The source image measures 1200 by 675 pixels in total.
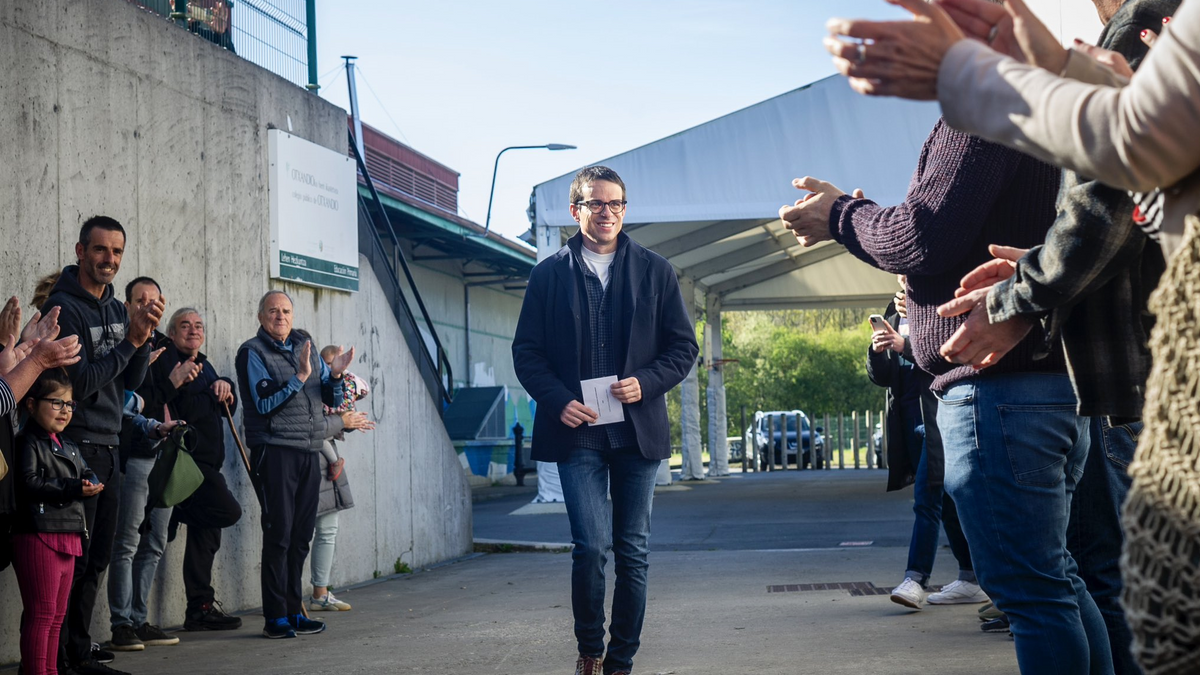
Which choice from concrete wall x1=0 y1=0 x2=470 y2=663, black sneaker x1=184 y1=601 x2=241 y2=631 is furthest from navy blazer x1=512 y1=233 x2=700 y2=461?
black sneaker x1=184 y1=601 x2=241 y2=631

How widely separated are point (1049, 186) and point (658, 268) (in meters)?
2.50

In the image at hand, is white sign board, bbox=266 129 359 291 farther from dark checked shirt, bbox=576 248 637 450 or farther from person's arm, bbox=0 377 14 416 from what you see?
dark checked shirt, bbox=576 248 637 450

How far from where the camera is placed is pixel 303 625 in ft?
23.1

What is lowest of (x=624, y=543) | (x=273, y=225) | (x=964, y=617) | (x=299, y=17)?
(x=964, y=617)

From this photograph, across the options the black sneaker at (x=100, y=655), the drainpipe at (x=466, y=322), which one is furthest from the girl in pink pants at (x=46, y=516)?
the drainpipe at (x=466, y=322)

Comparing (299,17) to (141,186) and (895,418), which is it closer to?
(141,186)

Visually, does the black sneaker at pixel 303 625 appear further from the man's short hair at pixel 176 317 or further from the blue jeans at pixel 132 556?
the man's short hair at pixel 176 317

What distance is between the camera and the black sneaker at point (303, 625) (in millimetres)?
7035

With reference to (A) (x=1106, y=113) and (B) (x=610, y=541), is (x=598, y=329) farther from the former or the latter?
(A) (x=1106, y=113)

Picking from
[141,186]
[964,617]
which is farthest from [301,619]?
[964,617]

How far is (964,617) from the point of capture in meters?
6.57

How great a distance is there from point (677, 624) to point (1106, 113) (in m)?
5.47

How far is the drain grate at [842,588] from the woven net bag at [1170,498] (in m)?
6.32

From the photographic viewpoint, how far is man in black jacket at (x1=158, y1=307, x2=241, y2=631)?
7.13 meters
